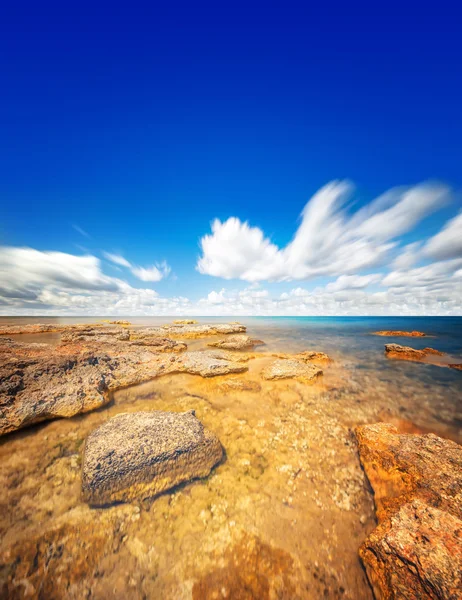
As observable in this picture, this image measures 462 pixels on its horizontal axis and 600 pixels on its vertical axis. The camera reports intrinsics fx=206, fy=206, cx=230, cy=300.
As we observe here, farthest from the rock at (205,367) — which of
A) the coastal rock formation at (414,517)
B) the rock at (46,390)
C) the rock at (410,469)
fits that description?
the coastal rock formation at (414,517)

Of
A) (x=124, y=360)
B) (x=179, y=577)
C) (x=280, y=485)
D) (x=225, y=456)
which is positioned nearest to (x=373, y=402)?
(x=280, y=485)

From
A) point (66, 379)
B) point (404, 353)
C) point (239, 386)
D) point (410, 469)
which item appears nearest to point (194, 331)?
point (239, 386)

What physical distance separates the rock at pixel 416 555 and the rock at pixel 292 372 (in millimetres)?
6199

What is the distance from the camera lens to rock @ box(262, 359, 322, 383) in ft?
31.2

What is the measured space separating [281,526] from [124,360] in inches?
328

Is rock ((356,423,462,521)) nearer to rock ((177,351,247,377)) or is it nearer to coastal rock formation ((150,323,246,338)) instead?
rock ((177,351,247,377))

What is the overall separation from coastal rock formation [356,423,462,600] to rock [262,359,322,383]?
4.40 metres

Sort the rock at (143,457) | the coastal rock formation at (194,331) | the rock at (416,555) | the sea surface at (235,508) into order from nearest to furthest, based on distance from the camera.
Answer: the rock at (416,555) → the sea surface at (235,508) → the rock at (143,457) → the coastal rock formation at (194,331)

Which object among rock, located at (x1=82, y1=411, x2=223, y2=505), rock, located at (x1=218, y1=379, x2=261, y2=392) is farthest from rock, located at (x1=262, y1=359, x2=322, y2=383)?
rock, located at (x1=82, y1=411, x2=223, y2=505)

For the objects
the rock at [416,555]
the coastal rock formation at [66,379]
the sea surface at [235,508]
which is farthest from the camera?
the coastal rock formation at [66,379]

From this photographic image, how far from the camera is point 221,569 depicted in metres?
2.74

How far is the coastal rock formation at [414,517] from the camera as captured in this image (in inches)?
98.1

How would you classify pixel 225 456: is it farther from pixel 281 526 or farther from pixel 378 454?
pixel 378 454

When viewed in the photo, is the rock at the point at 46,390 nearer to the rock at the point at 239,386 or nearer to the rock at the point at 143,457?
the rock at the point at 143,457
